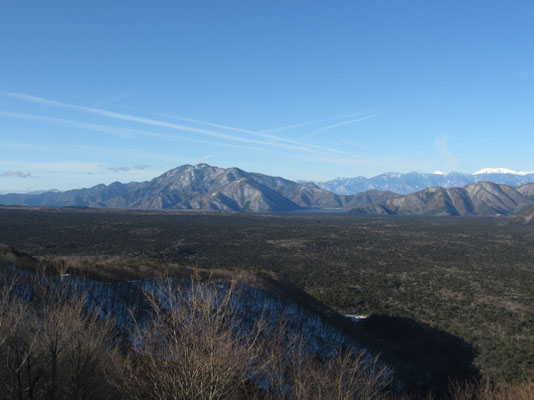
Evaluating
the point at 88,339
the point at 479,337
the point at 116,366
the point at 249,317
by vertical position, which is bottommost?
the point at 479,337

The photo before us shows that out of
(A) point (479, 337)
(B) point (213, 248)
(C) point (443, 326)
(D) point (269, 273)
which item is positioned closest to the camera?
(A) point (479, 337)

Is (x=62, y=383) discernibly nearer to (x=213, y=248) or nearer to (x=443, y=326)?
(x=443, y=326)

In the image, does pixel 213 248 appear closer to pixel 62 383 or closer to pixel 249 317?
pixel 249 317

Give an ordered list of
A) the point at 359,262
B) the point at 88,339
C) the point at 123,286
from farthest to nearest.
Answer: the point at 359,262 < the point at 123,286 < the point at 88,339

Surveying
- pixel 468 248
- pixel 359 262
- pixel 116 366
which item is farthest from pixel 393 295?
pixel 468 248

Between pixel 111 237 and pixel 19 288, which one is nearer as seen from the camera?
pixel 19 288

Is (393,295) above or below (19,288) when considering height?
below

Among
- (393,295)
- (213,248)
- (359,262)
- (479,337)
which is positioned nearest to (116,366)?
(479,337)
